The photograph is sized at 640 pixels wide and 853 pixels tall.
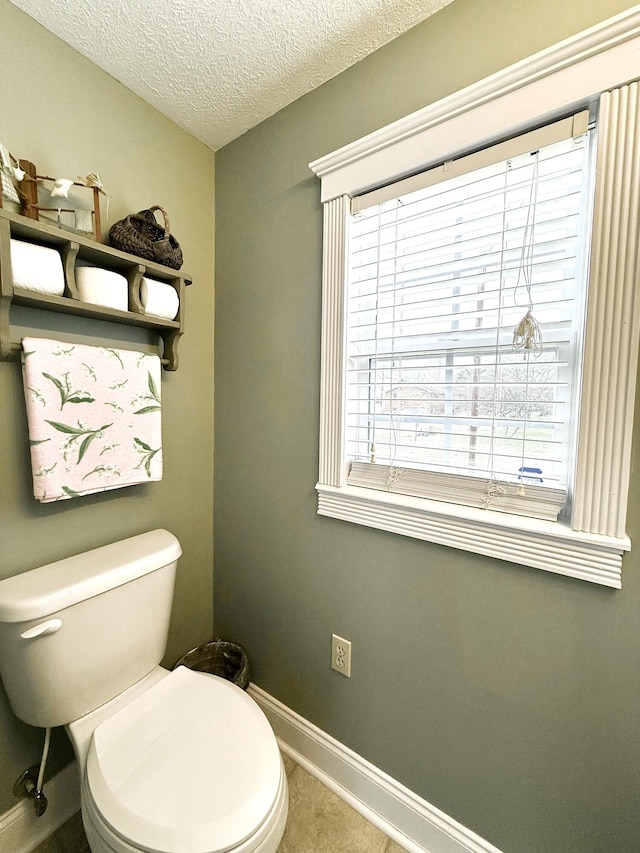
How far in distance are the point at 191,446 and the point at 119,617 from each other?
0.62 m

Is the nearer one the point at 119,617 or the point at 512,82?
the point at 512,82

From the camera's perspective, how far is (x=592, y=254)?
2.36 feet

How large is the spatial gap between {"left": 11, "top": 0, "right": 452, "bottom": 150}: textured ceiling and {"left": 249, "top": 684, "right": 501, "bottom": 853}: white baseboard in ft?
6.99

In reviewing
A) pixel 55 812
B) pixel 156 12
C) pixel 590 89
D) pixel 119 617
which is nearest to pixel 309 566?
pixel 119 617

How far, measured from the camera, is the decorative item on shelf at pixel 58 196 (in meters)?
0.86

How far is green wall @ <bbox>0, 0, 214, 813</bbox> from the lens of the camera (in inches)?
35.6

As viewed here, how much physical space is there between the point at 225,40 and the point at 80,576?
150cm

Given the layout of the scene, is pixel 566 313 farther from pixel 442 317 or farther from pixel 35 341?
pixel 35 341

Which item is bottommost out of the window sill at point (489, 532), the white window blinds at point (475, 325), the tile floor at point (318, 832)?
the tile floor at point (318, 832)

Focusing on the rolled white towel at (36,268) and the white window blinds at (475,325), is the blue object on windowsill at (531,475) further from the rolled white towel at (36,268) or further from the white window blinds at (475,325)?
the rolled white towel at (36,268)

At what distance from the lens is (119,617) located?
3.08 feet

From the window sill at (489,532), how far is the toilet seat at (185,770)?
58cm

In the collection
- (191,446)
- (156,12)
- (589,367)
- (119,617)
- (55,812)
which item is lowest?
(55,812)

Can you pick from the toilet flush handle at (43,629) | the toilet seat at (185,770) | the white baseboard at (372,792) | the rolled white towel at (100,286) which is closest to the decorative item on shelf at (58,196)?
the rolled white towel at (100,286)
